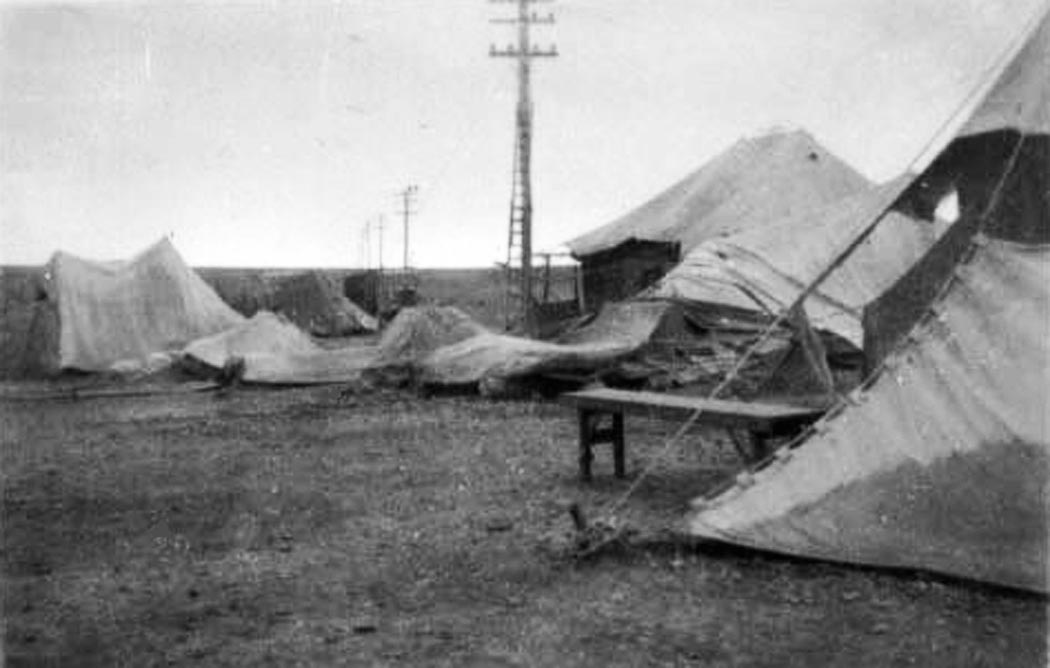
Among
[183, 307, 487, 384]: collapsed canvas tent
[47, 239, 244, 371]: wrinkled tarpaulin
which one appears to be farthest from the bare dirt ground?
[47, 239, 244, 371]: wrinkled tarpaulin

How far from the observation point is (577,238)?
24953mm

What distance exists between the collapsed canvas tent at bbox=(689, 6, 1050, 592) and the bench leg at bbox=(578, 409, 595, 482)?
2078 mm

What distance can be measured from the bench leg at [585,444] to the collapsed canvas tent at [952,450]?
2.08 m

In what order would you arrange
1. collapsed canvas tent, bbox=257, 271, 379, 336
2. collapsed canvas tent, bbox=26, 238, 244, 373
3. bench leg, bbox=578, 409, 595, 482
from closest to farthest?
bench leg, bbox=578, 409, 595, 482
collapsed canvas tent, bbox=26, 238, 244, 373
collapsed canvas tent, bbox=257, 271, 379, 336

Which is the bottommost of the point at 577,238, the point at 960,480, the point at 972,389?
the point at 960,480

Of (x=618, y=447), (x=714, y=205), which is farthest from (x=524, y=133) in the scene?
(x=618, y=447)

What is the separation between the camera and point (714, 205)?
22.2 m

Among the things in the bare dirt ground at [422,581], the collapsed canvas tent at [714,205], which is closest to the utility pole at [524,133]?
the collapsed canvas tent at [714,205]

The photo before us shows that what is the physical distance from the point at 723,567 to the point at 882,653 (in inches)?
53.8

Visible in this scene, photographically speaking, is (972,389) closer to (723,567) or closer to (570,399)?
(723,567)

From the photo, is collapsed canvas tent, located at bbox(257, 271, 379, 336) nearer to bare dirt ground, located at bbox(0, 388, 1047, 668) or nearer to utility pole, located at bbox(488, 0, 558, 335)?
utility pole, located at bbox(488, 0, 558, 335)

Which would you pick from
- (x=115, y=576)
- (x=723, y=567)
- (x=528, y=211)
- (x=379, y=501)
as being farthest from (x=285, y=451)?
(x=528, y=211)

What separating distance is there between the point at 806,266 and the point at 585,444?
9077 mm

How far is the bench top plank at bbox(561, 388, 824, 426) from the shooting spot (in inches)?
287
